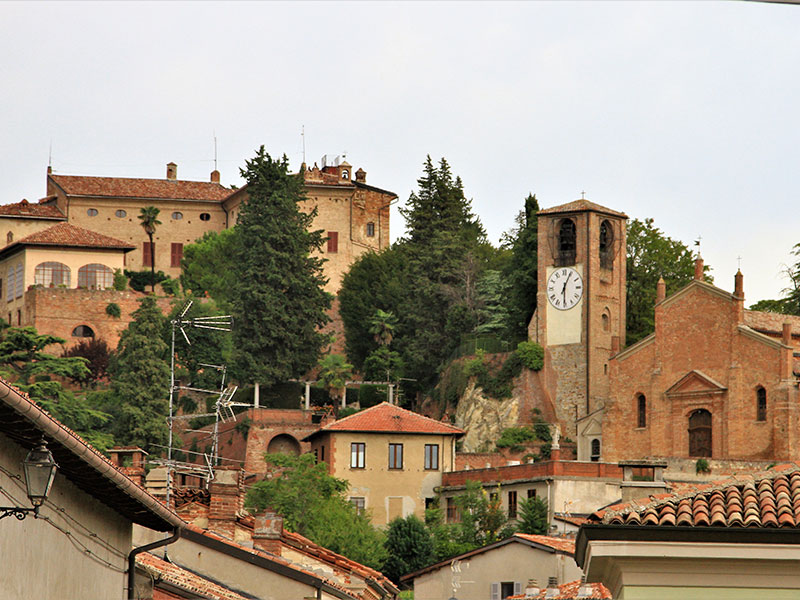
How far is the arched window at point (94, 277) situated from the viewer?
3627 inches

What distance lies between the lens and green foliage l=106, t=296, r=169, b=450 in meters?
70.8

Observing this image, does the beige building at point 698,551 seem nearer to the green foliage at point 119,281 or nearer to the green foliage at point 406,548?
the green foliage at point 406,548

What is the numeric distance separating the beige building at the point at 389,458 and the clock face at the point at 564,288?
741 cm

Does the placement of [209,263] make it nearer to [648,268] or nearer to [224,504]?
[648,268]

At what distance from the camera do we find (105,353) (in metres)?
87.3

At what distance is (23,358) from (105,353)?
17.6 feet

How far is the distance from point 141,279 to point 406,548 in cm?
4096

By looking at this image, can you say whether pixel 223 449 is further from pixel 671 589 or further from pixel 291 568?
pixel 671 589

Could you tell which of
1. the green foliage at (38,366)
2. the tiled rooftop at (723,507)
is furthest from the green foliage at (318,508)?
the tiled rooftop at (723,507)

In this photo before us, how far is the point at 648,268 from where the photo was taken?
75.1 metres

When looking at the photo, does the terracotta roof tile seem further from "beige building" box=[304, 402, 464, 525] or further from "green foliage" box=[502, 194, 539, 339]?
"green foliage" box=[502, 194, 539, 339]

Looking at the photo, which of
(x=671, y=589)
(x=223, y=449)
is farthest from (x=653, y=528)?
(x=223, y=449)

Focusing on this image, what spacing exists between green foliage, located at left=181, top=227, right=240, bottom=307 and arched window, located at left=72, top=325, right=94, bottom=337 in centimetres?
647

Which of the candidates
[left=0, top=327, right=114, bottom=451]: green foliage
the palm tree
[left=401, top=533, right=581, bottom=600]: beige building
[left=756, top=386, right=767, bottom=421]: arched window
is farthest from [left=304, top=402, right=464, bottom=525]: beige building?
the palm tree
